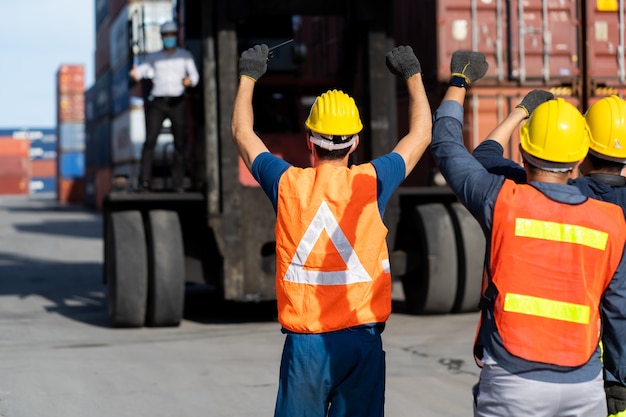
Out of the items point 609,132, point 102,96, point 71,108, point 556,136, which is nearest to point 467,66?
point 556,136

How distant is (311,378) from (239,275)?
6.09 meters

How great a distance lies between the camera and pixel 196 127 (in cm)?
1118

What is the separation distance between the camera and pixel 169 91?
1076cm

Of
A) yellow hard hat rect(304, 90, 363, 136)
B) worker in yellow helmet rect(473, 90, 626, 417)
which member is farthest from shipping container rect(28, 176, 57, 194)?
worker in yellow helmet rect(473, 90, 626, 417)

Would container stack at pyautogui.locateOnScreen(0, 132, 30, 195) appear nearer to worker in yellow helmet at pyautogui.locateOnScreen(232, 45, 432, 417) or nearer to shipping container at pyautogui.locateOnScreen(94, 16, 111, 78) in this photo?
shipping container at pyautogui.locateOnScreen(94, 16, 111, 78)

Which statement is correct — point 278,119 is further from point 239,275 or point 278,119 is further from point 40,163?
point 40,163

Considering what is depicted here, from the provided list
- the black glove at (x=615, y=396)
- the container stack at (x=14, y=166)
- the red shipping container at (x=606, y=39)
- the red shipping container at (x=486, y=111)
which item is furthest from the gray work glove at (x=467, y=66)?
the container stack at (x=14, y=166)

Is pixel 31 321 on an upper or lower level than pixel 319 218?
lower

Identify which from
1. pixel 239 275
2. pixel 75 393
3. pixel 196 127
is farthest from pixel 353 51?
pixel 75 393

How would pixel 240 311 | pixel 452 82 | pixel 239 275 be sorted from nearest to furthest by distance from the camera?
pixel 452 82
pixel 239 275
pixel 240 311

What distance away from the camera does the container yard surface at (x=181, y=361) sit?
711 centimetres

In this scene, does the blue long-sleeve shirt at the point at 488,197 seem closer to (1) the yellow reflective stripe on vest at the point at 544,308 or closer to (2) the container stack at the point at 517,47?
(1) the yellow reflective stripe on vest at the point at 544,308

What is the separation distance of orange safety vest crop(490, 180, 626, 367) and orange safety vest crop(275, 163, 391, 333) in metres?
0.72

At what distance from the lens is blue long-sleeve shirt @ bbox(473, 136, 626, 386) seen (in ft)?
12.6
